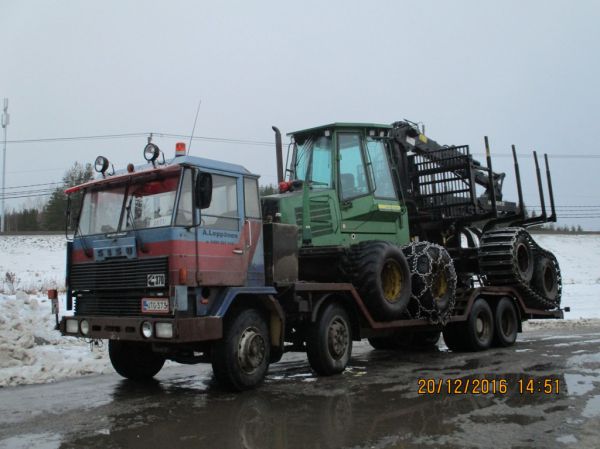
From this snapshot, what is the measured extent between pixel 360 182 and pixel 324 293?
96.2 inches

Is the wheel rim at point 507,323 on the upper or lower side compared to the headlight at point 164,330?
lower

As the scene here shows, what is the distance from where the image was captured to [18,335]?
10406 millimetres

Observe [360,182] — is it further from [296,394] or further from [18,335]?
[18,335]

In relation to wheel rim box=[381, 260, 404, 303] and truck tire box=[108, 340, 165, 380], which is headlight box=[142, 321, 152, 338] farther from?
wheel rim box=[381, 260, 404, 303]

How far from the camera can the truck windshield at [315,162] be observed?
10000mm

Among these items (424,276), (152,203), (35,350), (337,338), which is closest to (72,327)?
(152,203)

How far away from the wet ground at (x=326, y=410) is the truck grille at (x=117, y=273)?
1.35 metres

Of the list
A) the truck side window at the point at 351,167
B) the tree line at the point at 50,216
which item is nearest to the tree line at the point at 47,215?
the tree line at the point at 50,216

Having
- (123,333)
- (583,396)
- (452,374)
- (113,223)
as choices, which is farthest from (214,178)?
(583,396)

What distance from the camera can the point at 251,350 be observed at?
7.29 metres

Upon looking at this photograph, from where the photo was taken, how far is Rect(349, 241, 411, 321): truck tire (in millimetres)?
9102

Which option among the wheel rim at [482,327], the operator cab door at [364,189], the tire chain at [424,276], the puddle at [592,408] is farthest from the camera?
the wheel rim at [482,327]

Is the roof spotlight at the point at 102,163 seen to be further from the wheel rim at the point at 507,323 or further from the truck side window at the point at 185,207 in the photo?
the wheel rim at the point at 507,323

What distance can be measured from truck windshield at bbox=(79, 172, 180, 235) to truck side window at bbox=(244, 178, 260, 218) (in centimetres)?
109
